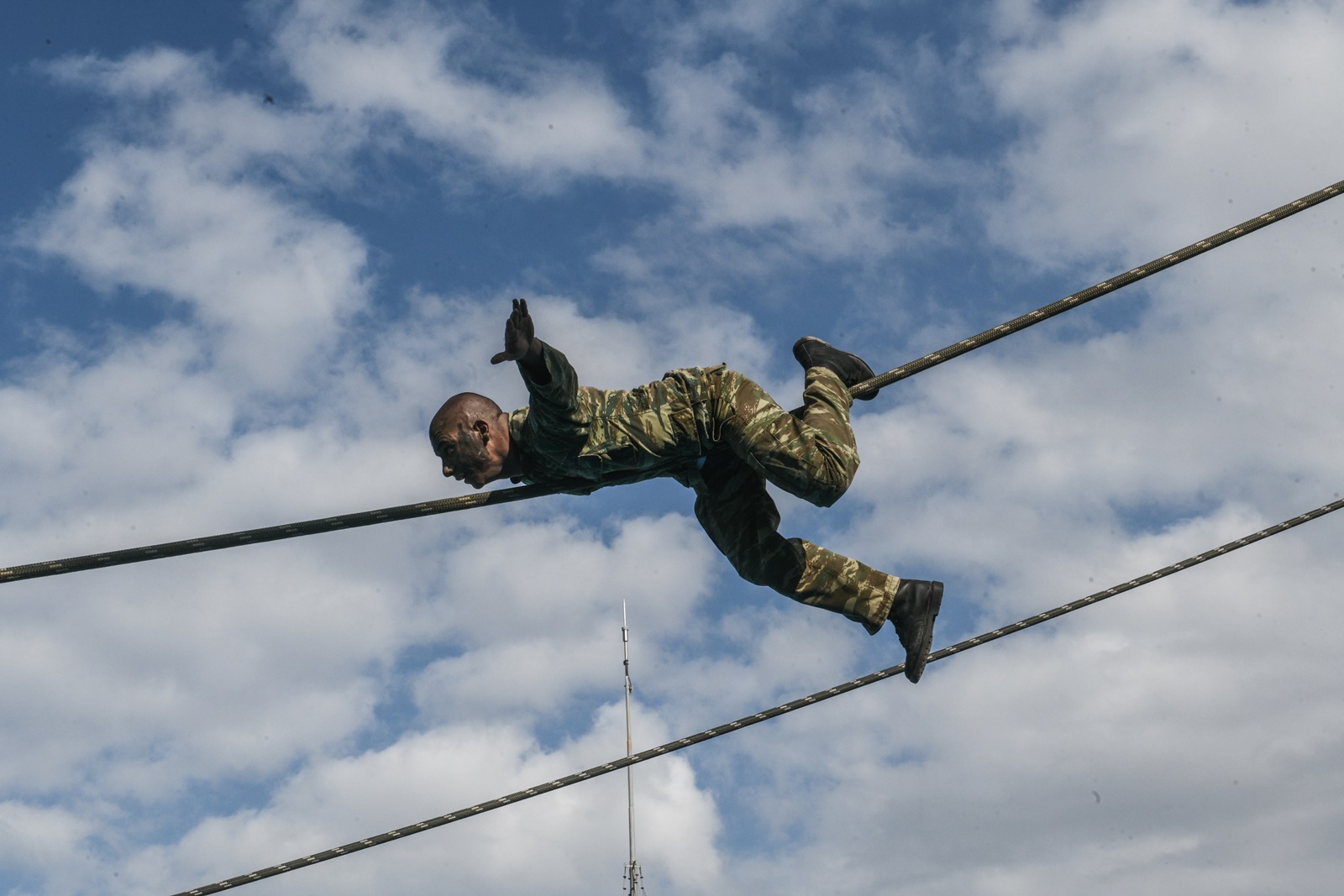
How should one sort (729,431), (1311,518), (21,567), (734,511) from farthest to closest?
(1311,518) → (734,511) → (729,431) → (21,567)

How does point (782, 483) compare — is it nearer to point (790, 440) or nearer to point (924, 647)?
point (790, 440)

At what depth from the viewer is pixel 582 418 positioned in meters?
7.12

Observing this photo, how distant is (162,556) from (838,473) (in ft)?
11.4

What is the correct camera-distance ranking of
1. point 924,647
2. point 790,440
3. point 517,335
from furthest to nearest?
point 924,647
point 790,440
point 517,335

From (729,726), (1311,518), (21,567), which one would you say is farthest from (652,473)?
(1311,518)

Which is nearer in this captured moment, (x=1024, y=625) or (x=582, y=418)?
(x=582, y=418)

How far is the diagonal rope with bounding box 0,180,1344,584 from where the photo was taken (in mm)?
7023

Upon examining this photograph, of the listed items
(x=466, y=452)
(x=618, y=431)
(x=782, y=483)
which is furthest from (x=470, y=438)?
(x=782, y=483)

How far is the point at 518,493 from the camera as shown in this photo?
757 cm

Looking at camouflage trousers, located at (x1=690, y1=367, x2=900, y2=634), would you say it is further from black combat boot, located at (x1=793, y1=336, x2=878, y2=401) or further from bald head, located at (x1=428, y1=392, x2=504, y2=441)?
bald head, located at (x1=428, y1=392, x2=504, y2=441)

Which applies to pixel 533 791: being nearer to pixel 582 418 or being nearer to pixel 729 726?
pixel 729 726

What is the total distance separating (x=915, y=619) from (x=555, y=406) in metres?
2.33

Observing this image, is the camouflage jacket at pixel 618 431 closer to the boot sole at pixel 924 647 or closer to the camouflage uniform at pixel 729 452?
the camouflage uniform at pixel 729 452

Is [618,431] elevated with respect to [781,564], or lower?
elevated
